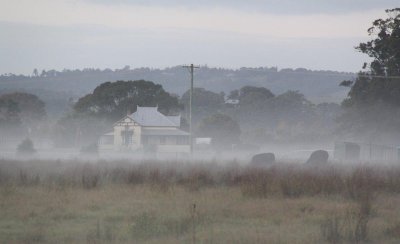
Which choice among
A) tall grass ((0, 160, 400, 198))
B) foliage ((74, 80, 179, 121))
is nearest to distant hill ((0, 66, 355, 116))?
foliage ((74, 80, 179, 121))

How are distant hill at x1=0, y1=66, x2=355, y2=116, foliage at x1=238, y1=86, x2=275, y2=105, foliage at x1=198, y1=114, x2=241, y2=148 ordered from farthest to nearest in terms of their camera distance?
distant hill at x1=0, y1=66, x2=355, y2=116
foliage at x1=238, y1=86, x2=275, y2=105
foliage at x1=198, y1=114, x2=241, y2=148

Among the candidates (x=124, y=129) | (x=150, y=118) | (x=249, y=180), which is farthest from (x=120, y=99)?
(x=249, y=180)

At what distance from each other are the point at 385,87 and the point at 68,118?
3380 centimetres

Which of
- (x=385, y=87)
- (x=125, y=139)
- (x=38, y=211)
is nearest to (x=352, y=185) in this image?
(x=38, y=211)

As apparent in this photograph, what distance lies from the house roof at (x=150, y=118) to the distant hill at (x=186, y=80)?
71964 mm

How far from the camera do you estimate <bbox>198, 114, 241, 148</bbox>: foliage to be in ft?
233

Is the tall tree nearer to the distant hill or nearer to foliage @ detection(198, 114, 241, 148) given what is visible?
foliage @ detection(198, 114, 241, 148)

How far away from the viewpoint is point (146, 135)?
64.1 metres

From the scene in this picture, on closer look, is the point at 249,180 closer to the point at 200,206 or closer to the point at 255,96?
the point at 200,206

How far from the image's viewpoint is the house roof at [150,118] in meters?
62.8

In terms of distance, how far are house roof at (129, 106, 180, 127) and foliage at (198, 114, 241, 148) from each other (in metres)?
7.76

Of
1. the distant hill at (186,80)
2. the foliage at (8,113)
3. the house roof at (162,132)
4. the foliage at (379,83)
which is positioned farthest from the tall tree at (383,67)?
the distant hill at (186,80)

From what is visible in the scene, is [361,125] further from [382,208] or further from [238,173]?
[382,208]

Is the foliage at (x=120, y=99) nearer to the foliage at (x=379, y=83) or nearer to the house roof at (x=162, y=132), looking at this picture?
the house roof at (x=162, y=132)
